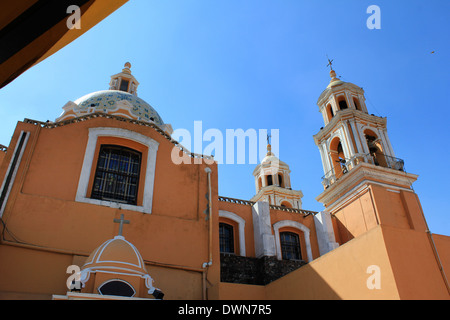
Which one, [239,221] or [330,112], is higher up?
[330,112]

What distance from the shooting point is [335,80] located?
22219 millimetres

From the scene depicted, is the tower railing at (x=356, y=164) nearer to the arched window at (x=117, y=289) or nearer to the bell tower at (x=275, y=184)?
the bell tower at (x=275, y=184)

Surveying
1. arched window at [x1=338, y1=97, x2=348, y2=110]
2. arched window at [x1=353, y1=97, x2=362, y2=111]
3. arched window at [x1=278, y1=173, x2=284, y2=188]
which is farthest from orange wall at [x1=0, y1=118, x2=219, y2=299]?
arched window at [x1=278, y1=173, x2=284, y2=188]

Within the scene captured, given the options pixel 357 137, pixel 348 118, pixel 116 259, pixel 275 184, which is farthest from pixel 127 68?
pixel 116 259

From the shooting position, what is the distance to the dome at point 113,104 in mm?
18156

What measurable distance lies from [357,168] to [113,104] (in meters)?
12.2

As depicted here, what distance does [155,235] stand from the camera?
9227 millimetres

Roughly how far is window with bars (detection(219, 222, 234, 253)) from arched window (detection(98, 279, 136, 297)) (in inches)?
299

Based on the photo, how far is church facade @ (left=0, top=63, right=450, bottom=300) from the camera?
662 centimetres

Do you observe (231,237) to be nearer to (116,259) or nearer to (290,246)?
(290,246)

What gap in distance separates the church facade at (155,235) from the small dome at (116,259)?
25 millimetres

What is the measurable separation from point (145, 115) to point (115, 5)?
57.7ft

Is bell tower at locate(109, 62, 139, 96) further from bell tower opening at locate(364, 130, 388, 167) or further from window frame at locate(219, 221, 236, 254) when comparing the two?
bell tower opening at locate(364, 130, 388, 167)
